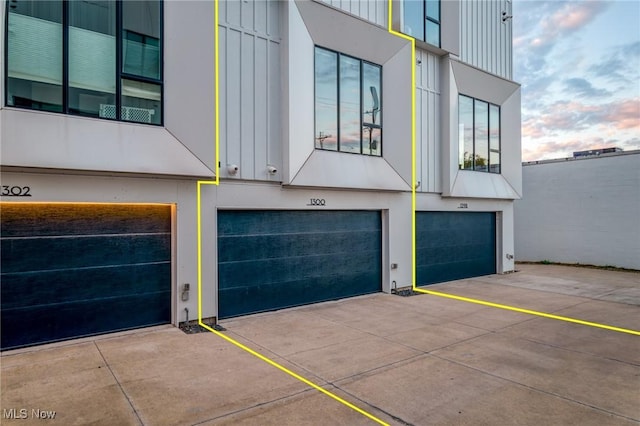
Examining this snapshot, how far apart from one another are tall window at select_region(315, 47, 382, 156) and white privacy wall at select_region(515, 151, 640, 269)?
9.96 m

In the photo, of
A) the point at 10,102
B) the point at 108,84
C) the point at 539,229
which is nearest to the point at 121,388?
the point at 10,102

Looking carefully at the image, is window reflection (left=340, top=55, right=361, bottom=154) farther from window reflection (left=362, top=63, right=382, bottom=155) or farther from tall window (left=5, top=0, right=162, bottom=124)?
tall window (left=5, top=0, right=162, bottom=124)

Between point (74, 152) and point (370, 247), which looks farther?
point (370, 247)

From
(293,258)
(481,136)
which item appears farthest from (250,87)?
(481,136)

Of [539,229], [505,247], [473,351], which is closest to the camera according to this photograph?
[473,351]

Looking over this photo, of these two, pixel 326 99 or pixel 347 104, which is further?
Answer: pixel 347 104

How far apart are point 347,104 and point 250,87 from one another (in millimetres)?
2473

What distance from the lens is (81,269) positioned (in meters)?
6.03

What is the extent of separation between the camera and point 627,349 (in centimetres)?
576

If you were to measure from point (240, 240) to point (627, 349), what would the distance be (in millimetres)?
6440

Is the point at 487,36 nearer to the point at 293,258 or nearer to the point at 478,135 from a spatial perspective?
the point at 478,135

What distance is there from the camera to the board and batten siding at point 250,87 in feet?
23.6

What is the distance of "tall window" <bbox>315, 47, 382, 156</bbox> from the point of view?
28.1ft

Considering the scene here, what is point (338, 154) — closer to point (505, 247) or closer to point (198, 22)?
point (198, 22)
